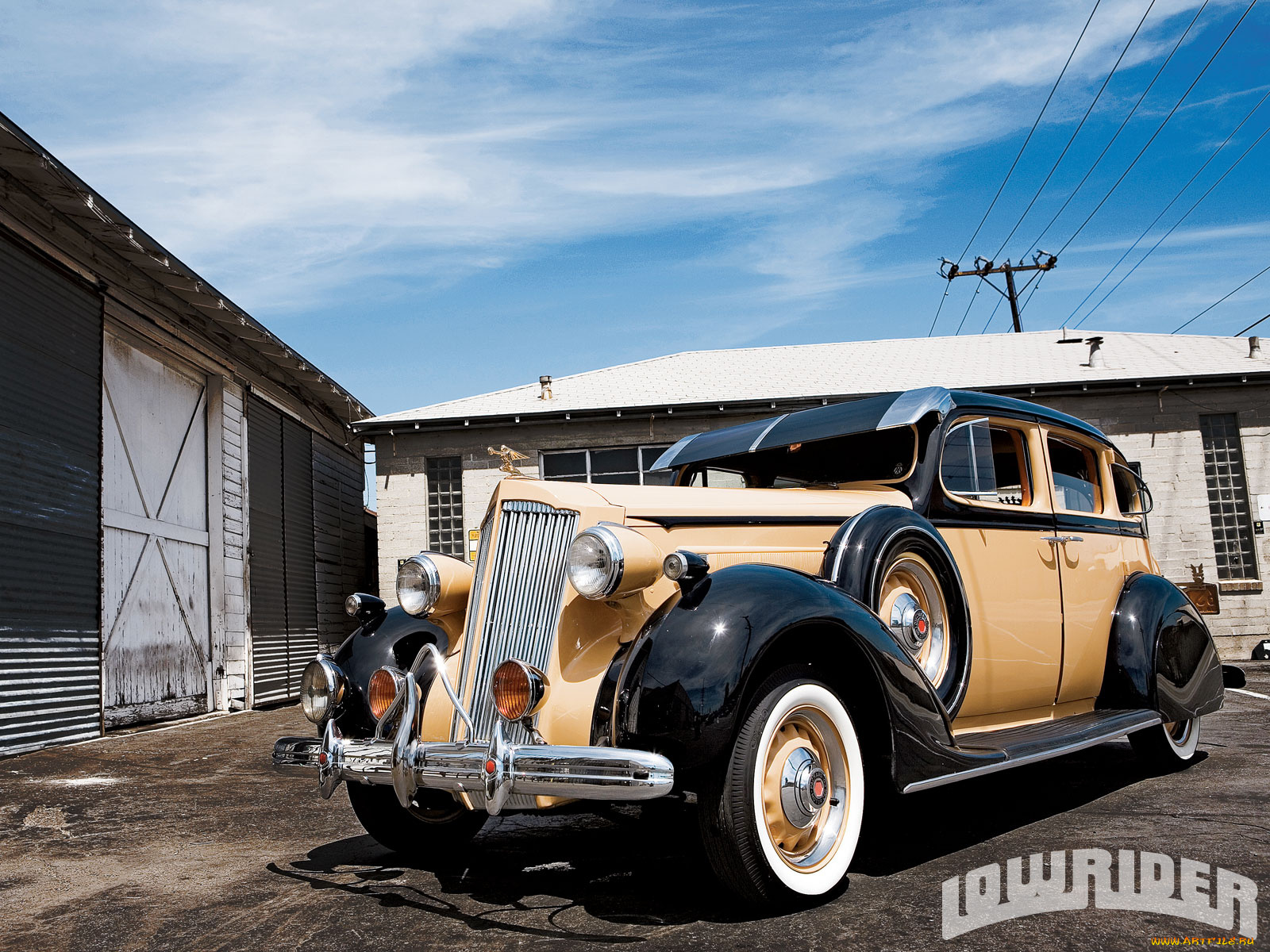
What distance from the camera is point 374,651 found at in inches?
170

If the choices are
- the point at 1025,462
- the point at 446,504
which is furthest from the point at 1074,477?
the point at 446,504

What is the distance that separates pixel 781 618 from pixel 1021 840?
1722 mm

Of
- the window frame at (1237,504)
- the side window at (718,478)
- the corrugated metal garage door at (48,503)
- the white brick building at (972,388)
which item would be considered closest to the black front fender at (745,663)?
the side window at (718,478)

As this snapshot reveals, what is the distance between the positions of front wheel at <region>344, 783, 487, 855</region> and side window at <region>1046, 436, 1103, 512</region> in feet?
11.0

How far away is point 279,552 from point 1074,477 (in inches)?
484

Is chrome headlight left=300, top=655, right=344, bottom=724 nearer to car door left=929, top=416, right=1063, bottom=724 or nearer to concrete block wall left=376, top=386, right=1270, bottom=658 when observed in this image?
car door left=929, top=416, right=1063, bottom=724

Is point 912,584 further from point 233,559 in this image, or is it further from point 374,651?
point 233,559

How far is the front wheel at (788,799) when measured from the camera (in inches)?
124

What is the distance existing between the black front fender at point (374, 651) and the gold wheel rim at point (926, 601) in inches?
73.7

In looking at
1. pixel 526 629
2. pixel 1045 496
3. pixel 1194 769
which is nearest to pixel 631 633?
pixel 526 629

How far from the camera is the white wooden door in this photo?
10539 millimetres

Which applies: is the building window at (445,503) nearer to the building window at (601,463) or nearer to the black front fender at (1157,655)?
the building window at (601,463)

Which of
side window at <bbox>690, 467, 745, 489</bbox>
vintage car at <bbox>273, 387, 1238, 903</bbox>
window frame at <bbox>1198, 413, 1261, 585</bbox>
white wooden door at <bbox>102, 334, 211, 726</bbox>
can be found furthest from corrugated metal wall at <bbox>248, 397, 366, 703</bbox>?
window frame at <bbox>1198, 413, 1261, 585</bbox>

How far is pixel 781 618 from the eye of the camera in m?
3.32
